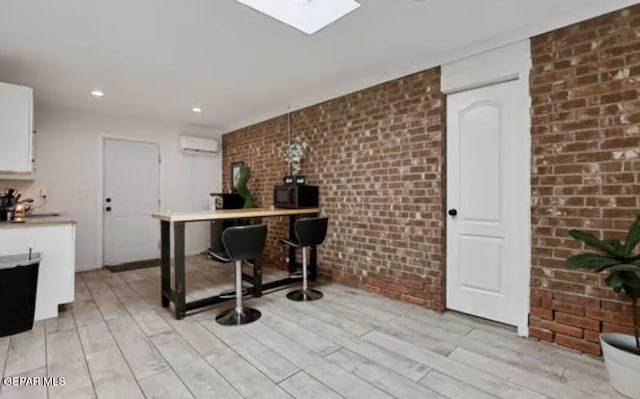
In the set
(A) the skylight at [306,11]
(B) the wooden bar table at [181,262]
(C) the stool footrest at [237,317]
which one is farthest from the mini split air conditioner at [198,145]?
(A) the skylight at [306,11]

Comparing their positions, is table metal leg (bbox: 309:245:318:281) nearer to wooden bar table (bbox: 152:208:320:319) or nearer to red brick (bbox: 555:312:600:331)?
wooden bar table (bbox: 152:208:320:319)

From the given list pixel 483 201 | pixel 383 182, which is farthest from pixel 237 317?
pixel 483 201

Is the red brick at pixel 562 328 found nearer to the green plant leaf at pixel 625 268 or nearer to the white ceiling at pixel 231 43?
the green plant leaf at pixel 625 268

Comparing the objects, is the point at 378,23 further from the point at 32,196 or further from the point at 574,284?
the point at 32,196

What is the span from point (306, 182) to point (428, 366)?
284 centimetres

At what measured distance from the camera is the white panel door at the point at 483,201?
8.74 ft

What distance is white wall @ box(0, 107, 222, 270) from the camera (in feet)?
14.9

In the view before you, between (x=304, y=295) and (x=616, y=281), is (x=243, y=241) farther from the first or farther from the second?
(x=616, y=281)

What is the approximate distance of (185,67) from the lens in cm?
324

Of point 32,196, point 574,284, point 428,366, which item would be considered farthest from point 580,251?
point 32,196

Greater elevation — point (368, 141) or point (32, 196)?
point (368, 141)

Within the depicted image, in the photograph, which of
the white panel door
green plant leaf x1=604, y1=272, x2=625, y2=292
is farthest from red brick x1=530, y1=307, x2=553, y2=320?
green plant leaf x1=604, y1=272, x2=625, y2=292

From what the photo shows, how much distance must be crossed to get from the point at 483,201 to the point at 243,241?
7.17 ft

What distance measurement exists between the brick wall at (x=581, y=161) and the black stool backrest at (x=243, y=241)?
2281 mm
